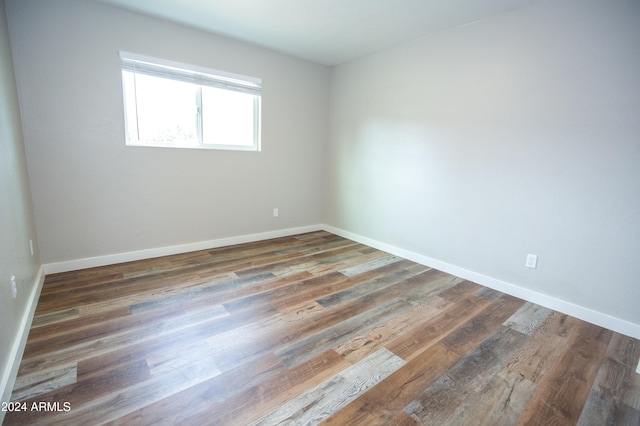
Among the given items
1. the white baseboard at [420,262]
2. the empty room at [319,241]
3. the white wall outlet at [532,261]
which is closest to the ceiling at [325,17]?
the empty room at [319,241]

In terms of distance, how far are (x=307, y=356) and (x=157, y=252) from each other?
230 centimetres

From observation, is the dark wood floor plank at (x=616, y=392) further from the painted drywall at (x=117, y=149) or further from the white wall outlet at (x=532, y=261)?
the painted drywall at (x=117, y=149)

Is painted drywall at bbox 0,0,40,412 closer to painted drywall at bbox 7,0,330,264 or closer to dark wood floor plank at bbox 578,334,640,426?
painted drywall at bbox 7,0,330,264

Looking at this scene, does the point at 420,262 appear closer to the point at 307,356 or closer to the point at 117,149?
the point at 307,356

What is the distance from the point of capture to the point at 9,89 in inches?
81.5

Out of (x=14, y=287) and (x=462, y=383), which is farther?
(x=14, y=287)

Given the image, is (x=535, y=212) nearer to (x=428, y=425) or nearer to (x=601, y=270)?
(x=601, y=270)

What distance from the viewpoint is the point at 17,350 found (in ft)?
5.09

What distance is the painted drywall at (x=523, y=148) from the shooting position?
6.70ft

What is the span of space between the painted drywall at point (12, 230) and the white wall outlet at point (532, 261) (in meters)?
3.40

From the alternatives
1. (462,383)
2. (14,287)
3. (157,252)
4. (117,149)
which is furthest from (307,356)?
(117,149)

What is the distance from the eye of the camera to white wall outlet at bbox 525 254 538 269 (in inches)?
97.8

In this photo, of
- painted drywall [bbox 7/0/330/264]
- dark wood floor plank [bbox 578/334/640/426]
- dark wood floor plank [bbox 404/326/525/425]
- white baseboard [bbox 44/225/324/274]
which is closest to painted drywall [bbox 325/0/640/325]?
dark wood floor plank [bbox 578/334/640/426]

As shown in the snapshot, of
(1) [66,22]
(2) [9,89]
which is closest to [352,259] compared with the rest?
(2) [9,89]
